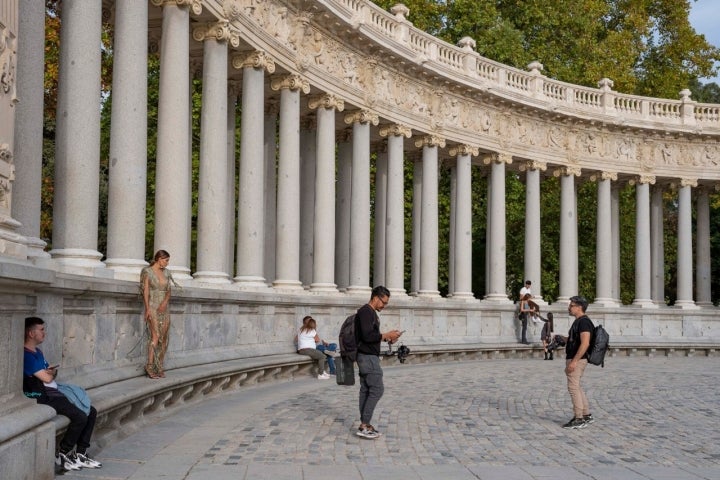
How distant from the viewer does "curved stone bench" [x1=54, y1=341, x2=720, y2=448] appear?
17.6 m

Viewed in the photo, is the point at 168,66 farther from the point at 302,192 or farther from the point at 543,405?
the point at 302,192

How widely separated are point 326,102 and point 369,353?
82.3 ft

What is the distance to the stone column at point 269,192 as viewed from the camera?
44.1 metres

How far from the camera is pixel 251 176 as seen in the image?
36.0m

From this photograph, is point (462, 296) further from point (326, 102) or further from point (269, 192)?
point (326, 102)

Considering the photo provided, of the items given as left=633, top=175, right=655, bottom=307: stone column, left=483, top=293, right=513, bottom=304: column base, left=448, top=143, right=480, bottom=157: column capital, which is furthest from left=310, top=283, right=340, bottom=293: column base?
left=633, top=175, right=655, bottom=307: stone column

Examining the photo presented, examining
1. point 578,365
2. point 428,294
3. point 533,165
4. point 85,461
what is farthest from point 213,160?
point 533,165

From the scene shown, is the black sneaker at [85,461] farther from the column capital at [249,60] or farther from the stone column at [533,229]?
the stone column at [533,229]

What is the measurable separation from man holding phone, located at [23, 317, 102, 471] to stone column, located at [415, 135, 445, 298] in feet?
121

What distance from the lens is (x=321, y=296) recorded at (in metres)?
40.1

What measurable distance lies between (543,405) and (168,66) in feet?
47.5

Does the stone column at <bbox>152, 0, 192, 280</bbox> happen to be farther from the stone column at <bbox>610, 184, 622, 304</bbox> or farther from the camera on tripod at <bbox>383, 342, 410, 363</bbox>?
the stone column at <bbox>610, 184, 622, 304</bbox>

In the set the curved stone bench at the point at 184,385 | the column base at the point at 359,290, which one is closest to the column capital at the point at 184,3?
the curved stone bench at the point at 184,385

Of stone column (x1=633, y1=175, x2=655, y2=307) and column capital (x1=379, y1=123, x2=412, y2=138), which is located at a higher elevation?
column capital (x1=379, y1=123, x2=412, y2=138)
